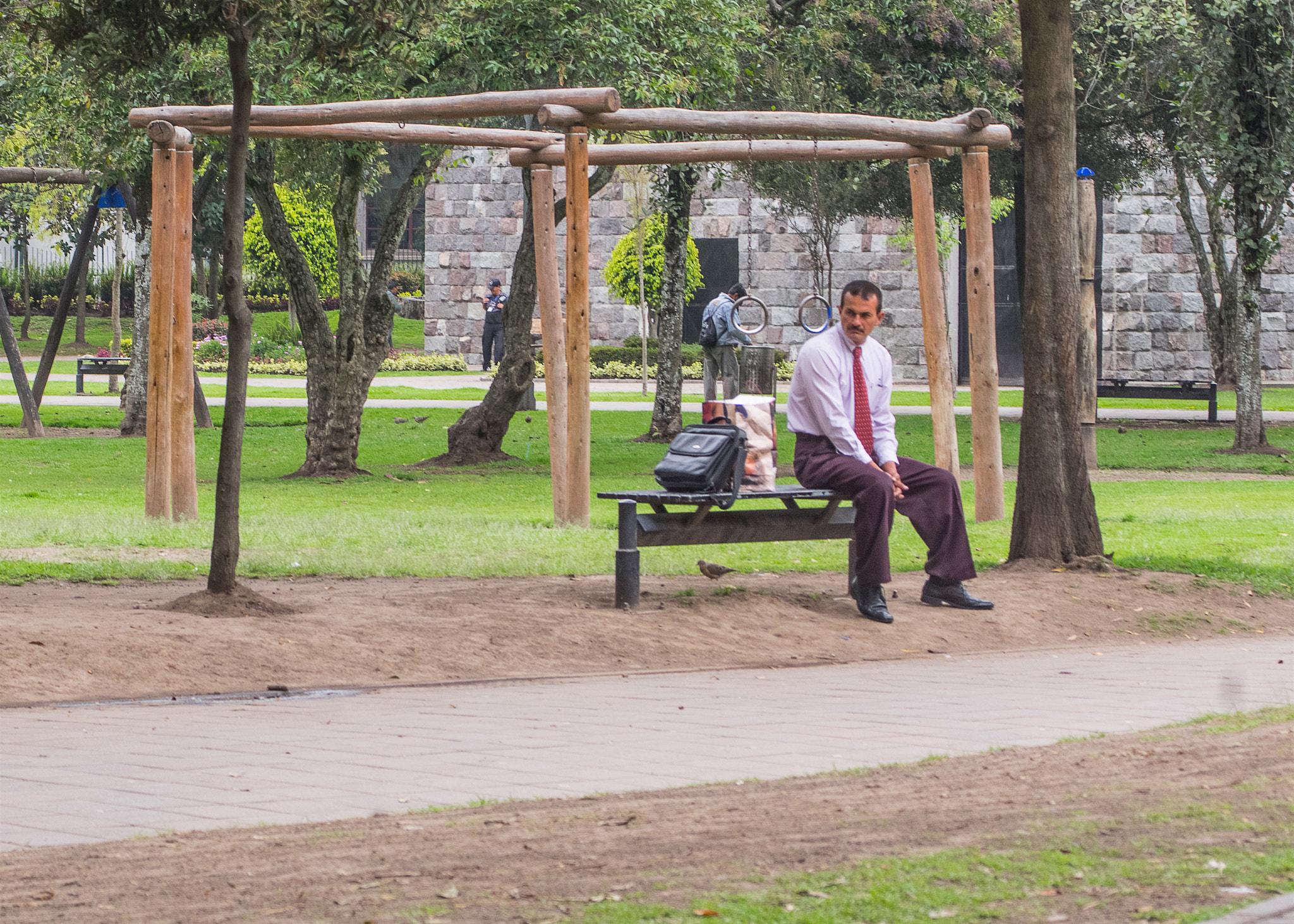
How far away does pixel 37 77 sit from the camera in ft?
59.7

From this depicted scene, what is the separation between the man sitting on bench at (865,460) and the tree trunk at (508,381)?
31.0 ft

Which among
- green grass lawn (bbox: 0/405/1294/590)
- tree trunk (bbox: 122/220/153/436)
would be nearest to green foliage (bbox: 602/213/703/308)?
green grass lawn (bbox: 0/405/1294/590)

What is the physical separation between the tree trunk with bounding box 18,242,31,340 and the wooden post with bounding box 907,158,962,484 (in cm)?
3656

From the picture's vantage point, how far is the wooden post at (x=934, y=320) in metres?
13.5

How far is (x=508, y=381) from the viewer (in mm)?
18859

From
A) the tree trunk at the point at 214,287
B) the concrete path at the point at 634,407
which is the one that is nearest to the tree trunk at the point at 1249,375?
the concrete path at the point at 634,407

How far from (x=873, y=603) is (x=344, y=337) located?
9854 mm

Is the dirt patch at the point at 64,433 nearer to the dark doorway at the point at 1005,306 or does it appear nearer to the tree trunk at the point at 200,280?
the dark doorway at the point at 1005,306

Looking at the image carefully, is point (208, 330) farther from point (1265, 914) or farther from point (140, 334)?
point (1265, 914)

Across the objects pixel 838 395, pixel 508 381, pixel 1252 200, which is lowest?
pixel 838 395

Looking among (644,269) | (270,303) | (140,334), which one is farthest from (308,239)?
(140,334)

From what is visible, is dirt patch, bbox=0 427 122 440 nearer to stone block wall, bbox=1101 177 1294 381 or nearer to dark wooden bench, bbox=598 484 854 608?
dark wooden bench, bbox=598 484 854 608

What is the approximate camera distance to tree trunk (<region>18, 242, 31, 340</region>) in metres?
46.0

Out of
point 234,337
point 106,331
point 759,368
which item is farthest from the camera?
point 106,331
